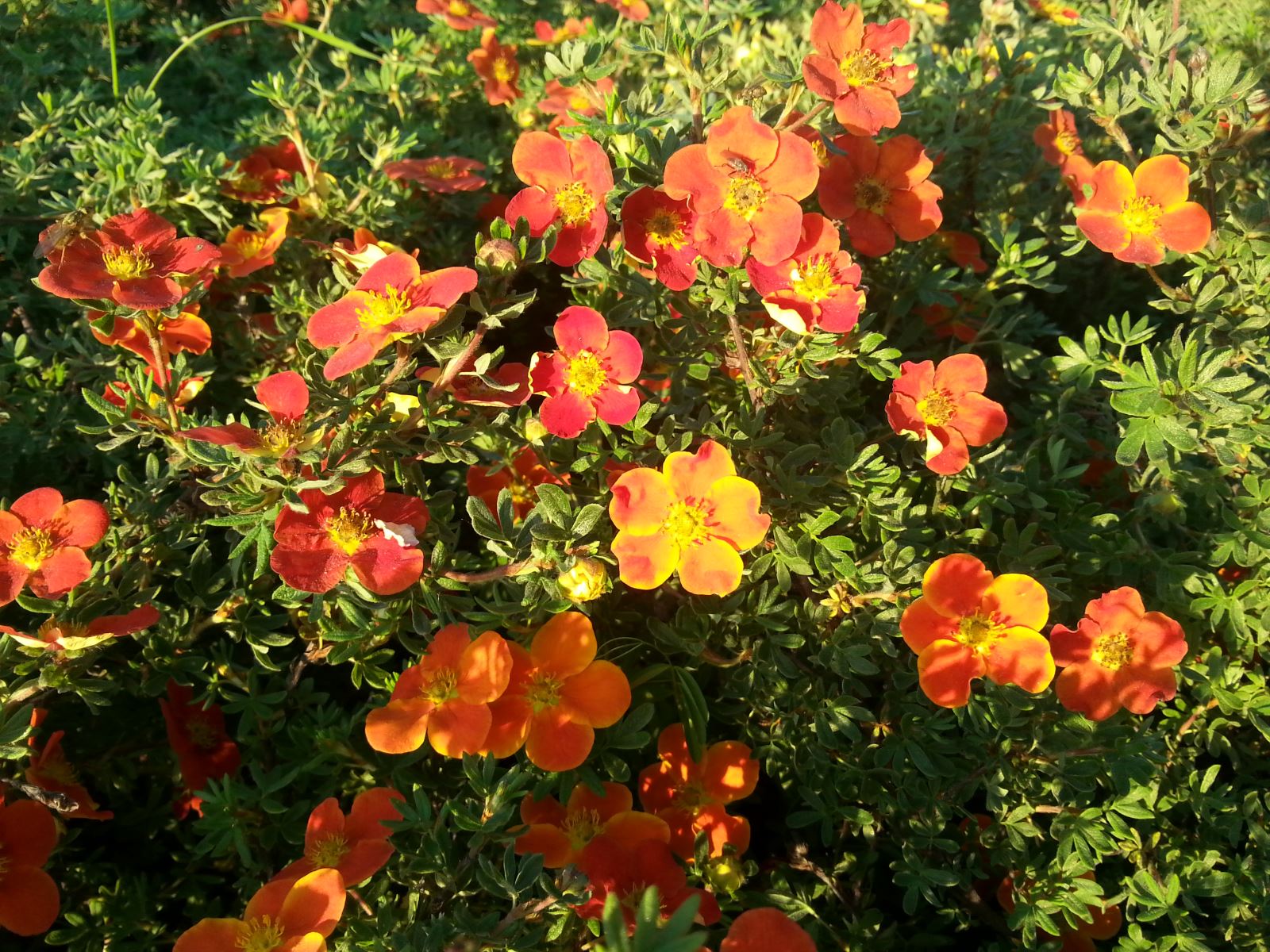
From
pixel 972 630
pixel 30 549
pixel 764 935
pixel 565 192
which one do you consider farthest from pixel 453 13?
pixel 764 935

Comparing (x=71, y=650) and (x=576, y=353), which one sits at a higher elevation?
(x=576, y=353)

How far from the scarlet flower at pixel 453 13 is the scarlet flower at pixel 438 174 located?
753mm

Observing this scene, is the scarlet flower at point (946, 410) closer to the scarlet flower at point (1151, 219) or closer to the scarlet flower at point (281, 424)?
the scarlet flower at point (1151, 219)

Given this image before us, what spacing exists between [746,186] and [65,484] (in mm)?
1730

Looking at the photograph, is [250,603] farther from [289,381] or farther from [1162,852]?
[1162,852]

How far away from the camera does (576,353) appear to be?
1667mm

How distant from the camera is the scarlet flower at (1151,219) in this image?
1.89 m

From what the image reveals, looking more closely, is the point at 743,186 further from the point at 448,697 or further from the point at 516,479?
the point at 448,697

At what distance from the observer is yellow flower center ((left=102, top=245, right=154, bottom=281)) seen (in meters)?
1.63

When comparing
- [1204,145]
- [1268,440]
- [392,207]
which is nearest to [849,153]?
[1204,145]

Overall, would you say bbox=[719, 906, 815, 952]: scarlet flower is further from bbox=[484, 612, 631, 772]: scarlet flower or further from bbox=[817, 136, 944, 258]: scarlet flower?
bbox=[817, 136, 944, 258]: scarlet flower

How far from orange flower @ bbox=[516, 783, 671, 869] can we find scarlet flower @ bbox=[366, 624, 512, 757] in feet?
0.62

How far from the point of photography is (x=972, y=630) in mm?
1611

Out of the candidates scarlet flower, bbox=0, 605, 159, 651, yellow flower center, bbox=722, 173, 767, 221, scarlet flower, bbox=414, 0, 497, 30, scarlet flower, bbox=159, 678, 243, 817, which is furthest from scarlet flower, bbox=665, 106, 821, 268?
scarlet flower, bbox=414, 0, 497, 30
